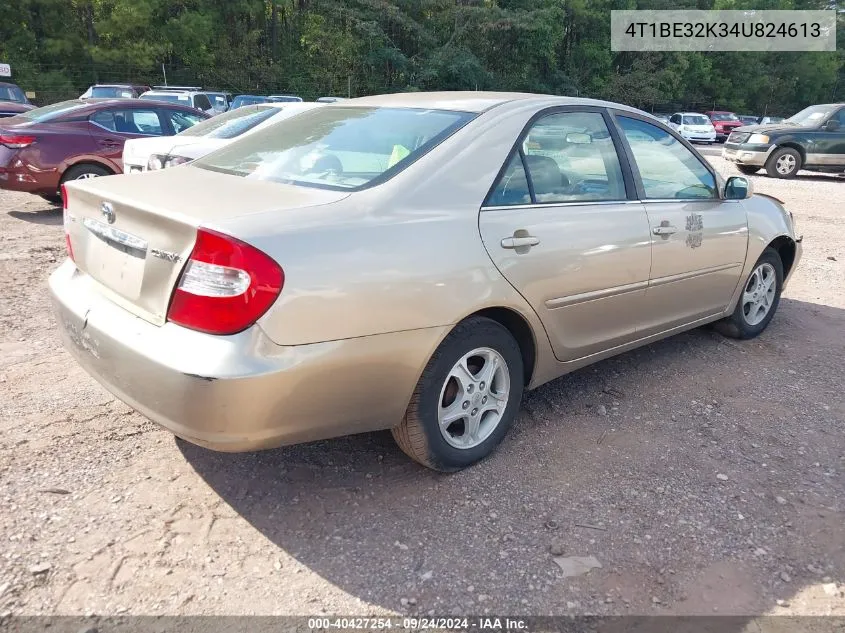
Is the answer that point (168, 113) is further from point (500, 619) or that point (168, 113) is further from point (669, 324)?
point (500, 619)

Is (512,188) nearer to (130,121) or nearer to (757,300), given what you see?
(757,300)

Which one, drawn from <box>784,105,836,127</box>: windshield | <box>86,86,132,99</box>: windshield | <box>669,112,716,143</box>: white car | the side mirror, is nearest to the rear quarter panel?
the side mirror

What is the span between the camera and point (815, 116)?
50.2 feet

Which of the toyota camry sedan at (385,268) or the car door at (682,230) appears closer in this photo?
the toyota camry sedan at (385,268)

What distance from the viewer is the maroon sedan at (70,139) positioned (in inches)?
322

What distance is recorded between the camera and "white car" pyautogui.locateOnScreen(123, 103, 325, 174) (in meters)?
7.31

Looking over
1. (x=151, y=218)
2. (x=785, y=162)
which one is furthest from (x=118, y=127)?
(x=785, y=162)

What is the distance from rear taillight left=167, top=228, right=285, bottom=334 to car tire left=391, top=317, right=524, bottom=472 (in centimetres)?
79

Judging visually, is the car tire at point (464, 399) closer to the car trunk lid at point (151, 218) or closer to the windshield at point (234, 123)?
the car trunk lid at point (151, 218)

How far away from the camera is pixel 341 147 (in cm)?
305

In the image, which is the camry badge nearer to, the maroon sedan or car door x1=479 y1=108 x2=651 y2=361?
car door x1=479 y1=108 x2=651 y2=361

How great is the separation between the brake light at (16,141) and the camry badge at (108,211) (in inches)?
268

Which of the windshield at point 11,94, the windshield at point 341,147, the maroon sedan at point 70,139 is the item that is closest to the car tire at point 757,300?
the windshield at point 341,147

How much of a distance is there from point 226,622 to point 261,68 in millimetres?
35417
